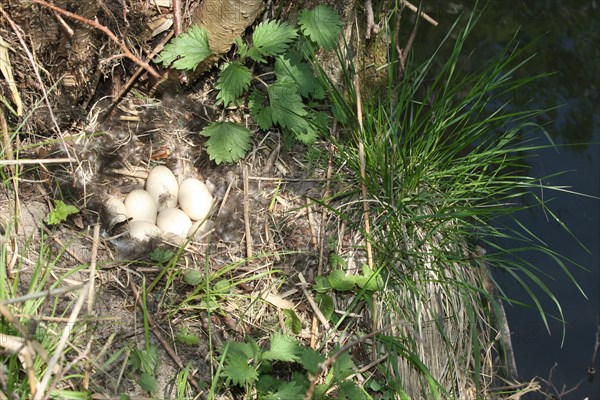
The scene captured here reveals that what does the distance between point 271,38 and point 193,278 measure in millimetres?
1063

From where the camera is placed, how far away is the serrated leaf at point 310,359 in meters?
2.58

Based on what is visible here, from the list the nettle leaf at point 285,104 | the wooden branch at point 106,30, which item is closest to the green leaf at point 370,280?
the nettle leaf at point 285,104

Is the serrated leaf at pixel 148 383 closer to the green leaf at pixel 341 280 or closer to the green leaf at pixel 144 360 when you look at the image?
the green leaf at pixel 144 360

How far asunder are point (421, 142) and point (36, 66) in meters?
1.57

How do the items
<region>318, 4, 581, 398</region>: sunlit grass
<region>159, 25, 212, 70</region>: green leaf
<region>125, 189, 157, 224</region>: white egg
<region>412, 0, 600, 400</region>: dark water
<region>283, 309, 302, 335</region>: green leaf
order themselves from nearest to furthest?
<region>283, 309, 302, 335</region>: green leaf < <region>318, 4, 581, 398</region>: sunlit grass < <region>125, 189, 157, 224</region>: white egg < <region>159, 25, 212, 70</region>: green leaf < <region>412, 0, 600, 400</region>: dark water

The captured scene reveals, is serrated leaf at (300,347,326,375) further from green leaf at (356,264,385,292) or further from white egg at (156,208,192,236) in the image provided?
white egg at (156,208,192,236)

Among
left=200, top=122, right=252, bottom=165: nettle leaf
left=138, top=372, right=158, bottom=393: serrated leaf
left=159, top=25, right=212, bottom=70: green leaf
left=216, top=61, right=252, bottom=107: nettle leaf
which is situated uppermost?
left=159, top=25, right=212, bottom=70: green leaf

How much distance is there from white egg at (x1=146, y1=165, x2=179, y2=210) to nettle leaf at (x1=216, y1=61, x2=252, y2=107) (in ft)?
1.28

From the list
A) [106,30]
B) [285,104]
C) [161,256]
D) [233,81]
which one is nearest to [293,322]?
[161,256]

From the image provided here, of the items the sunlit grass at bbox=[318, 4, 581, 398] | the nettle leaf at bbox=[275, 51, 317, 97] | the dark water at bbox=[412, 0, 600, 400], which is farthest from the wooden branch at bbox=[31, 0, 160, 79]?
the dark water at bbox=[412, 0, 600, 400]

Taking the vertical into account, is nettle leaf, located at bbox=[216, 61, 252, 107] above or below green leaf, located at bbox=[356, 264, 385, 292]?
above

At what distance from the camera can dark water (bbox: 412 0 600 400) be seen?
3592mm

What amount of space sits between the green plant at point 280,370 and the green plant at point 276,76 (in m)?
0.89

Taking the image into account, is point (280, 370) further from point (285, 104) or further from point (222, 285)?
point (285, 104)
